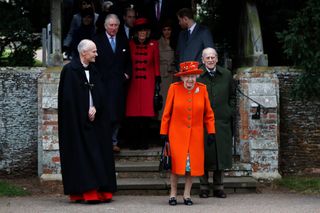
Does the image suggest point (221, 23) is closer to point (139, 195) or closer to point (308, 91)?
point (308, 91)

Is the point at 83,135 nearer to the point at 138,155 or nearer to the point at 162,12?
the point at 138,155

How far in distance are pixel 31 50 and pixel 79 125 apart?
13.9 ft

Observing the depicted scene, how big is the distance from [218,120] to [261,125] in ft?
5.95

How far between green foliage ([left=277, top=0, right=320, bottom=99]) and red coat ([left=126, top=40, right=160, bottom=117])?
6.12 ft

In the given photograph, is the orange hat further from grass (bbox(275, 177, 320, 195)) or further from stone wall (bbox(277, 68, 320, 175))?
stone wall (bbox(277, 68, 320, 175))

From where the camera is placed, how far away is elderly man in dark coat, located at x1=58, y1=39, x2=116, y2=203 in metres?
11.4

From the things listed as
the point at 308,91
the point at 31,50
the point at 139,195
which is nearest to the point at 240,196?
the point at 139,195

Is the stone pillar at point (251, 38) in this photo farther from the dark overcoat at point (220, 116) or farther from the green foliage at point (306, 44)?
the dark overcoat at point (220, 116)

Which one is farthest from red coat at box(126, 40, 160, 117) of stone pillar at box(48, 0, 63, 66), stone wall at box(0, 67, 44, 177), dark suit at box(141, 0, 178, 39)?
stone wall at box(0, 67, 44, 177)

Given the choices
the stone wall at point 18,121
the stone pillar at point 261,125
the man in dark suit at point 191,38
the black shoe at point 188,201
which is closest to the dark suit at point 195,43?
the man in dark suit at point 191,38

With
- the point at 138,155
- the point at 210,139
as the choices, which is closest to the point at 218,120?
the point at 210,139

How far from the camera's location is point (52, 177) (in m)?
13.4

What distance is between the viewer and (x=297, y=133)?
14.5 meters

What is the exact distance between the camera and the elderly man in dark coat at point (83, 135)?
1145 cm
